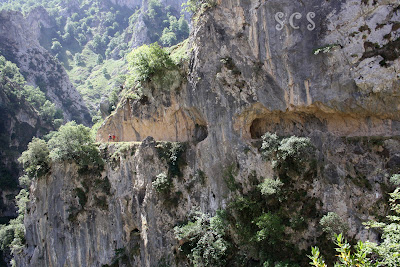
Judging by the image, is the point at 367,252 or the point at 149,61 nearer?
the point at 367,252

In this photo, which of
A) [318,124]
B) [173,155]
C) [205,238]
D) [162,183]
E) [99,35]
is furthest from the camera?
[99,35]

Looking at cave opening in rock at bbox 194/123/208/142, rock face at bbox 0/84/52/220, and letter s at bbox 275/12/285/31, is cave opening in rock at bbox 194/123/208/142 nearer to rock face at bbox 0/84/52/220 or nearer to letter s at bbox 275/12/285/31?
letter s at bbox 275/12/285/31

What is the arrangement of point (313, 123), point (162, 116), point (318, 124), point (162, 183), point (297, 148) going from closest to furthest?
point (297, 148)
point (318, 124)
point (313, 123)
point (162, 183)
point (162, 116)

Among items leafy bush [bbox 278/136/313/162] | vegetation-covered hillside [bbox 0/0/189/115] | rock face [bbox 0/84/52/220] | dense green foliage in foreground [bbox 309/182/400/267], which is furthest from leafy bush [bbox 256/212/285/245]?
vegetation-covered hillside [bbox 0/0/189/115]

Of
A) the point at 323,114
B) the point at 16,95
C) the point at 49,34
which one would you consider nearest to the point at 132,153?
the point at 323,114

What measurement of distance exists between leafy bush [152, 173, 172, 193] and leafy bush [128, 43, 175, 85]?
28.0 ft

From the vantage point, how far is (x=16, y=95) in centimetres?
6069

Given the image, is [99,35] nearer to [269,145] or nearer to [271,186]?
[269,145]

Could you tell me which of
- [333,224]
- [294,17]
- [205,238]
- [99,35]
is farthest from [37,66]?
[333,224]

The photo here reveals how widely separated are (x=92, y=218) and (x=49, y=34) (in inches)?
3917

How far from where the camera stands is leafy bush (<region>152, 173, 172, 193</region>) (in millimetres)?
25109

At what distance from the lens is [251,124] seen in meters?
25.0

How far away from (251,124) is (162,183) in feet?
27.4

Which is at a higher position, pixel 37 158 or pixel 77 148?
pixel 77 148
